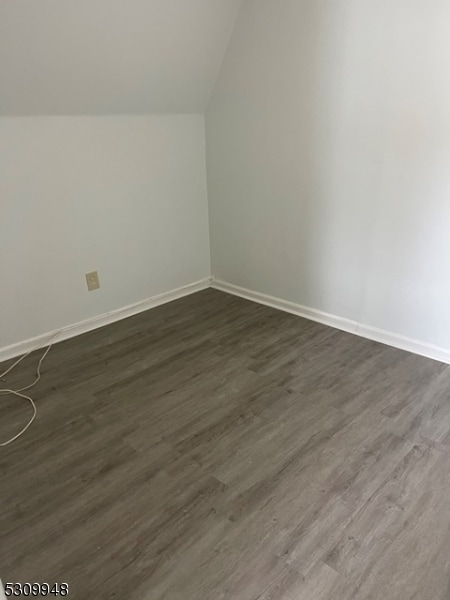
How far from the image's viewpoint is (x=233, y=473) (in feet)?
5.20

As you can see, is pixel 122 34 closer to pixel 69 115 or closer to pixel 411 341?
pixel 69 115

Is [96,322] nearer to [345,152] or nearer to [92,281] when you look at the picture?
[92,281]

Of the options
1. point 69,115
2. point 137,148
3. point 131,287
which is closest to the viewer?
point 69,115

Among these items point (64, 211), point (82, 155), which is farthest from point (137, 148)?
point (64, 211)

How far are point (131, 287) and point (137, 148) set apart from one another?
2.93ft

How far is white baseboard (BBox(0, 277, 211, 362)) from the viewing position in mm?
2422

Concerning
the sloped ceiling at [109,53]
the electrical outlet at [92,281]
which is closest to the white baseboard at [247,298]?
the electrical outlet at [92,281]

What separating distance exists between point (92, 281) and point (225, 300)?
3.13 feet

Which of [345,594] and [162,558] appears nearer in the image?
[345,594]

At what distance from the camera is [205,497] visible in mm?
1487

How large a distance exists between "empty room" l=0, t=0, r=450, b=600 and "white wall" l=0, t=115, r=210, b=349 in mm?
13

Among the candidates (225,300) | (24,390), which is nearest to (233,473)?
(24,390)

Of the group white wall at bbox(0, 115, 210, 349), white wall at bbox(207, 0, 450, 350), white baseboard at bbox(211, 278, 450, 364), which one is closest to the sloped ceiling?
white wall at bbox(0, 115, 210, 349)

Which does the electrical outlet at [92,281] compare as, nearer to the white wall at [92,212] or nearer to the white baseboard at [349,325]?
the white wall at [92,212]
